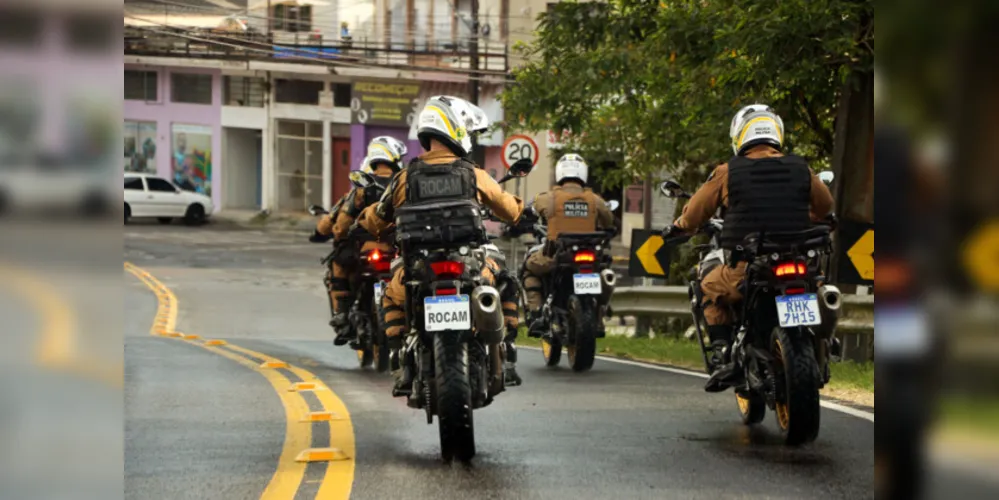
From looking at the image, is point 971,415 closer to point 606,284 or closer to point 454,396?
point 454,396

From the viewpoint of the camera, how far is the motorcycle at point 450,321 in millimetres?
6113

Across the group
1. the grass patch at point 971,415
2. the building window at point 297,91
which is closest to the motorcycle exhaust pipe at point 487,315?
the grass patch at point 971,415

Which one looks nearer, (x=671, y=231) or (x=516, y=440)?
(x=516, y=440)

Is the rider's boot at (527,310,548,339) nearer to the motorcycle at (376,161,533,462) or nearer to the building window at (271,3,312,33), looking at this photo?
the motorcycle at (376,161,533,462)

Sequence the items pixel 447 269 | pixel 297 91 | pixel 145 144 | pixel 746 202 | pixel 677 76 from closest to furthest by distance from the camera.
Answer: pixel 447 269, pixel 746 202, pixel 677 76, pixel 297 91, pixel 145 144

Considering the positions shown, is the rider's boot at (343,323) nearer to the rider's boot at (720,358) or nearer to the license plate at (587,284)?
the license plate at (587,284)

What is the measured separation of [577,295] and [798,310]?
15.3ft

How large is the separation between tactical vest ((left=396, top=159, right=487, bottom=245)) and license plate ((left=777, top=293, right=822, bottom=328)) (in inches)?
61.4

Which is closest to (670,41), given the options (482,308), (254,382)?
(254,382)

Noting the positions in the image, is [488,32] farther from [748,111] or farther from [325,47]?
[748,111]

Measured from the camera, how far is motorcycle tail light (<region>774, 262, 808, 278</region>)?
631 centimetres

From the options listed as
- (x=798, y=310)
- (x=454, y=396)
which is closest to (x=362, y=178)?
(x=454, y=396)

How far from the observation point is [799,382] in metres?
6.15

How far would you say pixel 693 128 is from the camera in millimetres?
13625
